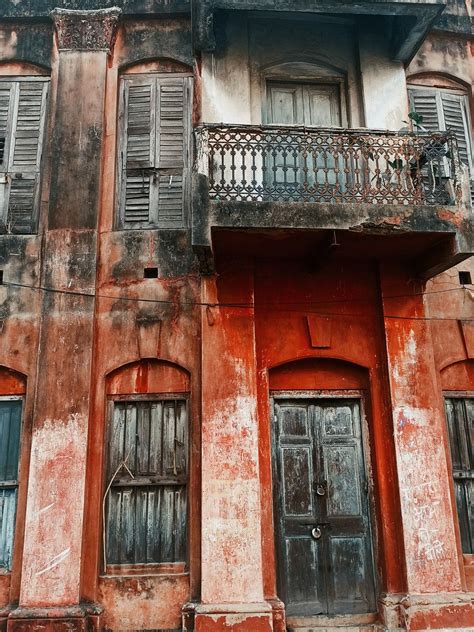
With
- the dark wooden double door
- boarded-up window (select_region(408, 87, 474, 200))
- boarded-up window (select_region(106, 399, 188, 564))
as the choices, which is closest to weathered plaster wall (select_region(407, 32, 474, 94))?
boarded-up window (select_region(408, 87, 474, 200))

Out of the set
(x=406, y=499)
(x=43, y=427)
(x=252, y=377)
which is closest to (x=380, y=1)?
(x=252, y=377)

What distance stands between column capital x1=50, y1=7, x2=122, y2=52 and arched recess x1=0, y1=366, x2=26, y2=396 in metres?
4.67

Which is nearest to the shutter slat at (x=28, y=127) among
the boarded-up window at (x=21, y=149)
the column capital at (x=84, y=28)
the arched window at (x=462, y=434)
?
the boarded-up window at (x=21, y=149)

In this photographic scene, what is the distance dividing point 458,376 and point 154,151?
17.5ft

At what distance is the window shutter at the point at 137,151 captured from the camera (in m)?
8.83

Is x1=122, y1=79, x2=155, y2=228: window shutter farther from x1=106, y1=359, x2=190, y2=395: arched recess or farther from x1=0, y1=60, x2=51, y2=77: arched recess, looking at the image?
x1=106, y1=359, x2=190, y2=395: arched recess

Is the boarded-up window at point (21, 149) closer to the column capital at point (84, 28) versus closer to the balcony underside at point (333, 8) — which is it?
the column capital at point (84, 28)

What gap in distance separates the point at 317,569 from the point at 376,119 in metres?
6.01

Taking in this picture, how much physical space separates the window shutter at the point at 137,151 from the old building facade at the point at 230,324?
3 centimetres

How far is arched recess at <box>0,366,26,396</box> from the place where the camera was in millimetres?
8180

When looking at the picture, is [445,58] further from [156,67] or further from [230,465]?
[230,465]

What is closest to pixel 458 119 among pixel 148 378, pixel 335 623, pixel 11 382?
pixel 148 378

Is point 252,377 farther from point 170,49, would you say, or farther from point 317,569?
point 170,49

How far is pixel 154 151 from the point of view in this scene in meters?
9.08
